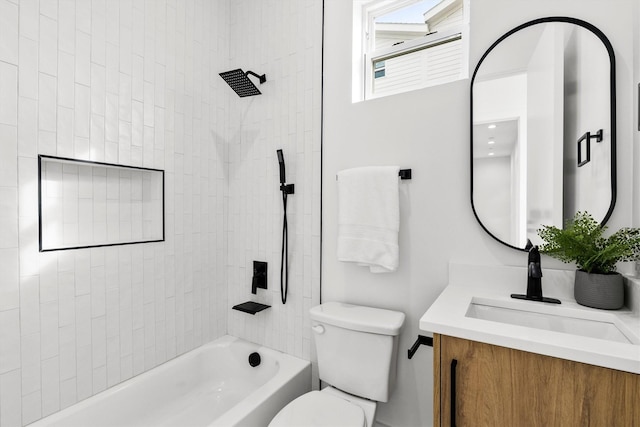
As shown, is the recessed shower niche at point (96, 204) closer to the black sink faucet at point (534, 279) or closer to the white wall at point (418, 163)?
the white wall at point (418, 163)

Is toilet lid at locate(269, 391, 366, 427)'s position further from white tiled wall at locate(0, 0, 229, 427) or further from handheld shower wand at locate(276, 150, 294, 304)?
white tiled wall at locate(0, 0, 229, 427)

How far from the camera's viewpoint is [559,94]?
1.18 meters

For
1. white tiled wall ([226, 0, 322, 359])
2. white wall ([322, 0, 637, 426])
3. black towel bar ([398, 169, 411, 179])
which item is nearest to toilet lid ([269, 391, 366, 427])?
white wall ([322, 0, 637, 426])

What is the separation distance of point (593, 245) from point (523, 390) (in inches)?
22.4

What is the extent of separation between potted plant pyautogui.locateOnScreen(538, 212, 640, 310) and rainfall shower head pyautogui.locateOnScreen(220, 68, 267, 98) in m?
1.63

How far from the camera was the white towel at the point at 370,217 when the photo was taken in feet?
4.76

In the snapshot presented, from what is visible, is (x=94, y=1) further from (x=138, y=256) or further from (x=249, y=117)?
(x=138, y=256)

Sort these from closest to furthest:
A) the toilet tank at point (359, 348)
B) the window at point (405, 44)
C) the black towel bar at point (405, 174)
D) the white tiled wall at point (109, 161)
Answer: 1. the white tiled wall at point (109, 161)
2. the toilet tank at point (359, 348)
3. the black towel bar at point (405, 174)
4. the window at point (405, 44)

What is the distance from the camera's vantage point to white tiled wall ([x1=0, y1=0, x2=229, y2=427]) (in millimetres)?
1234

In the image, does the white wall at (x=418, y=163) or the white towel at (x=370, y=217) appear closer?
the white wall at (x=418, y=163)

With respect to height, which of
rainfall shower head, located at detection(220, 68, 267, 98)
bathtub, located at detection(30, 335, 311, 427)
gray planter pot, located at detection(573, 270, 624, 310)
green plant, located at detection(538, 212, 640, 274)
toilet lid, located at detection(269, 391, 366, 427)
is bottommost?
bathtub, located at detection(30, 335, 311, 427)

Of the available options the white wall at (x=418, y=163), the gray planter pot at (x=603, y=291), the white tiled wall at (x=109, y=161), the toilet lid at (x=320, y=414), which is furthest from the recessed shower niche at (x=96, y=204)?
the gray planter pot at (x=603, y=291)

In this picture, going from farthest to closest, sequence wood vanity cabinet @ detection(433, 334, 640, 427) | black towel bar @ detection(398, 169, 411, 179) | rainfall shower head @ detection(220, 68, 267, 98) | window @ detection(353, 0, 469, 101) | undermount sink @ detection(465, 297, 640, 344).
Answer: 1. rainfall shower head @ detection(220, 68, 267, 98)
2. window @ detection(353, 0, 469, 101)
3. black towel bar @ detection(398, 169, 411, 179)
4. undermount sink @ detection(465, 297, 640, 344)
5. wood vanity cabinet @ detection(433, 334, 640, 427)

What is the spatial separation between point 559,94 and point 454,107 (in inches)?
14.6
